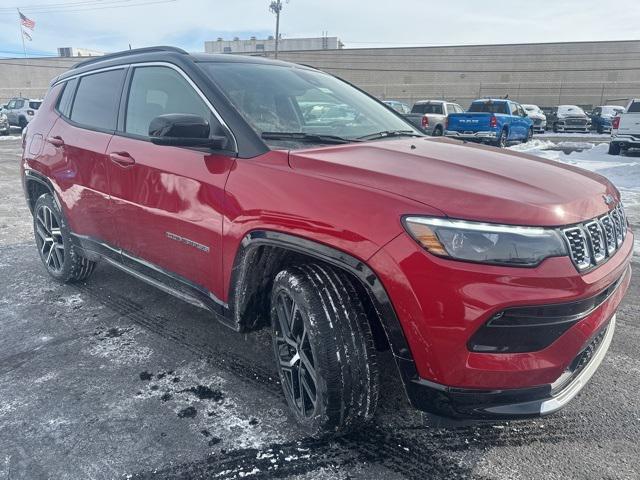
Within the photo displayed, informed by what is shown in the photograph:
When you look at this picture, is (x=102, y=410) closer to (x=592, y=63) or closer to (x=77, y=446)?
(x=77, y=446)

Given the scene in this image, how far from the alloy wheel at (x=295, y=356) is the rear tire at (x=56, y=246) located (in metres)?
2.38

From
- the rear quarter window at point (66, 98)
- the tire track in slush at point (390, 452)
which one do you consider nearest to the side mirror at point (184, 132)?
the tire track in slush at point (390, 452)

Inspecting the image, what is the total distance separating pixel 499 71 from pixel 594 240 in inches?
1909

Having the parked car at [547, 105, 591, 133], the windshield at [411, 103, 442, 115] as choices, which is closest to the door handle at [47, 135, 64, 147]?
the windshield at [411, 103, 442, 115]

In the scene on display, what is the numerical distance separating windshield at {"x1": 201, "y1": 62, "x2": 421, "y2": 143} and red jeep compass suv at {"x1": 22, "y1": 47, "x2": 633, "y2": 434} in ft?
0.05

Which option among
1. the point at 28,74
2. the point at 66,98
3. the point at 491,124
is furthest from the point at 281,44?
the point at 66,98

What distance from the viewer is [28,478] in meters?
2.02

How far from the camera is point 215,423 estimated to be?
238cm

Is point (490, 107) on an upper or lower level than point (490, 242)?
upper

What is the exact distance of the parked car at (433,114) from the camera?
58.4ft

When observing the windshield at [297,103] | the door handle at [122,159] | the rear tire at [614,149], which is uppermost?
the windshield at [297,103]

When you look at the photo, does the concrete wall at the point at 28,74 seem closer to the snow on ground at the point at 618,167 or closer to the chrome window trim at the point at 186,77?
the snow on ground at the point at 618,167

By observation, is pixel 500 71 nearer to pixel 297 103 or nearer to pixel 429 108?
pixel 429 108

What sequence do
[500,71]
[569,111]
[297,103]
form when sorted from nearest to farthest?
1. [297,103]
2. [569,111]
3. [500,71]
